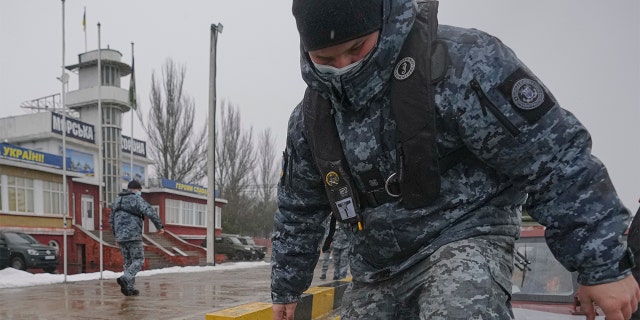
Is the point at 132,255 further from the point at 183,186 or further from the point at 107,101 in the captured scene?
the point at 107,101

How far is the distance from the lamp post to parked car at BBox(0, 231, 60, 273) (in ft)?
16.5

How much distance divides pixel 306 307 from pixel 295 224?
13.2 feet

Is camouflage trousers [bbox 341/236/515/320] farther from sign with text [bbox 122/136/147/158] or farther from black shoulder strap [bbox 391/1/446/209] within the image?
sign with text [bbox 122/136/147/158]

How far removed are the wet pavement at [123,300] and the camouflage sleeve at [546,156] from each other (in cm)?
533

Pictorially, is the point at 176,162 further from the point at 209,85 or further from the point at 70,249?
the point at 209,85

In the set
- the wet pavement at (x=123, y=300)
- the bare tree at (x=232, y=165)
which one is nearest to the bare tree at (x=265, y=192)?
the bare tree at (x=232, y=165)

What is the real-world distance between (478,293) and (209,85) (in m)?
17.6

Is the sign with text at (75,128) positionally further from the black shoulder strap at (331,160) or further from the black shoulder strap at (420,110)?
the black shoulder strap at (420,110)

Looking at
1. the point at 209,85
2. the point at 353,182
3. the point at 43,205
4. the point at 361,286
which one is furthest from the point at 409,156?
the point at 43,205

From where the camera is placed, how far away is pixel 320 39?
5.63 ft

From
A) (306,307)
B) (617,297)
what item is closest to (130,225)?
(306,307)

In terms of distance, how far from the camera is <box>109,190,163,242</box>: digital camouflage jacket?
7953 mm

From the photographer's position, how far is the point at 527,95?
62.6 inches

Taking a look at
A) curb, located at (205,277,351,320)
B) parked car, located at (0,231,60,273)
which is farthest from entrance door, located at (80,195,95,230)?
curb, located at (205,277,351,320)
